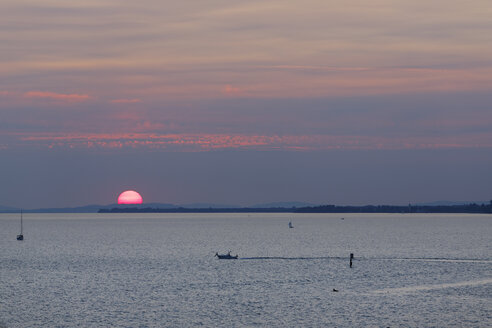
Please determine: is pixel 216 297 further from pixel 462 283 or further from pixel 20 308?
pixel 462 283

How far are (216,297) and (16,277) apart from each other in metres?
39.1

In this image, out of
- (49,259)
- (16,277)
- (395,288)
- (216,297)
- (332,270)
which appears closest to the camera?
(216,297)

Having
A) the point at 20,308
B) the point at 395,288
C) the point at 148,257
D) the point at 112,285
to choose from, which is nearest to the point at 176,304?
the point at 20,308

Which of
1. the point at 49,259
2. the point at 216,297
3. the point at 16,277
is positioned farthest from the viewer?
the point at 49,259

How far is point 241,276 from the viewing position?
349 ft

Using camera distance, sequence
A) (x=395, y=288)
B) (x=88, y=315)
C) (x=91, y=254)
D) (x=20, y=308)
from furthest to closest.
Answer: (x=91, y=254) → (x=395, y=288) → (x=20, y=308) → (x=88, y=315)

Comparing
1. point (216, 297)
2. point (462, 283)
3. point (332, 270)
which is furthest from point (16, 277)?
point (462, 283)

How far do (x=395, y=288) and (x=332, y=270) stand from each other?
26.7 meters

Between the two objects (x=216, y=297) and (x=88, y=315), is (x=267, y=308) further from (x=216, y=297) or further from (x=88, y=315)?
(x=88, y=315)

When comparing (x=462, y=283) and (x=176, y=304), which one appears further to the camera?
(x=462, y=283)

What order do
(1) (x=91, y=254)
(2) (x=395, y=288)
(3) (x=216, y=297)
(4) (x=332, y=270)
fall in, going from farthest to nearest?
(1) (x=91, y=254) → (4) (x=332, y=270) → (2) (x=395, y=288) → (3) (x=216, y=297)

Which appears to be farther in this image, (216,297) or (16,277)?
(16,277)

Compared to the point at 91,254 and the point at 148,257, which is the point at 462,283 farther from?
the point at 91,254

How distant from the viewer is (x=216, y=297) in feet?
267
